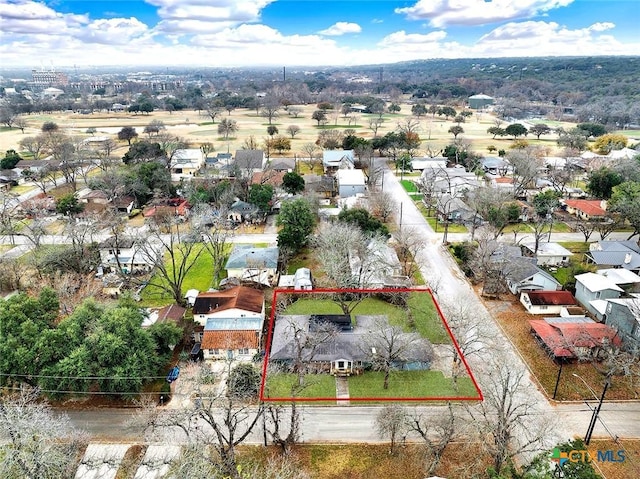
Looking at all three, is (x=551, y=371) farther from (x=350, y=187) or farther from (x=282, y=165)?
(x=282, y=165)

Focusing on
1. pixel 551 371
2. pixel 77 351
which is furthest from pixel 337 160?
pixel 77 351

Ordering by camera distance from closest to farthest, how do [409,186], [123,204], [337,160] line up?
[123,204] → [409,186] → [337,160]

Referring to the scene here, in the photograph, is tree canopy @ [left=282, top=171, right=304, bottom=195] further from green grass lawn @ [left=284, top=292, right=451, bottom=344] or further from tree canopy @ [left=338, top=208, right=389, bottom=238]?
green grass lawn @ [left=284, top=292, right=451, bottom=344]

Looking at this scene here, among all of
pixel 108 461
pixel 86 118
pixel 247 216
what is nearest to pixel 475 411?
pixel 108 461

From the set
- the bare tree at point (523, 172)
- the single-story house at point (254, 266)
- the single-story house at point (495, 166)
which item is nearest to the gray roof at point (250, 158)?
the single-story house at point (254, 266)

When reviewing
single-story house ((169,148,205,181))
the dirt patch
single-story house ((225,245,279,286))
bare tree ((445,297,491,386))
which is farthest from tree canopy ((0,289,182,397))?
single-story house ((169,148,205,181))
